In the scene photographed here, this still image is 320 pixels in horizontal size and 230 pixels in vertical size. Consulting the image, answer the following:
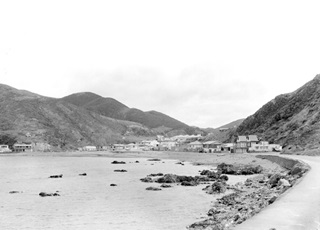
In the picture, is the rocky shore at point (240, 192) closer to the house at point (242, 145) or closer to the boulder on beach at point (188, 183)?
the boulder on beach at point (188, 183)

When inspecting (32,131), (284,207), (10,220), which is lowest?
(10,220)

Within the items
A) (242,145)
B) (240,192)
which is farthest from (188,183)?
(242,145)

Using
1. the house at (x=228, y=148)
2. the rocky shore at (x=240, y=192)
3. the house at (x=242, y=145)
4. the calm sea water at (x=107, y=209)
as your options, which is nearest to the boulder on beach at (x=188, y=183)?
the rocky shore at (x=240, y=192)

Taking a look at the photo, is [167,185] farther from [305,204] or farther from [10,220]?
[305,204]

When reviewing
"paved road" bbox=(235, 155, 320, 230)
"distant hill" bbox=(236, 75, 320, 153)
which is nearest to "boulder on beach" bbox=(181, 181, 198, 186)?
"paved road" bbox=(235, 155, 320, 230)

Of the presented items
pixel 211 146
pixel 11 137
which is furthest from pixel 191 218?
pixel 11 137

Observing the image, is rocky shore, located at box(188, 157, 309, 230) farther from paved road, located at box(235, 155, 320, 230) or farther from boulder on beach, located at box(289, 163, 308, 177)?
paved road, located at box(235, 155, 320, 230)
